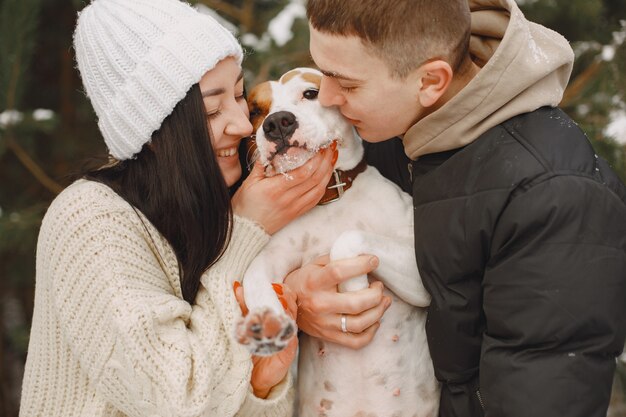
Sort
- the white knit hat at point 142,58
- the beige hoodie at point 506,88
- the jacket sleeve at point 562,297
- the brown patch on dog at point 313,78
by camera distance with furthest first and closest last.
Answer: the brown patch on dog at point 313,78 < the white knit hat at point 142,58 < the beige hoodie at point 506,88 < the jacket sleeve at point 562,297

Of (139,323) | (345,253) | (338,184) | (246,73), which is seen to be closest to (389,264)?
(345,253)

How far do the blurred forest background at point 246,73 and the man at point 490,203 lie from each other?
67cm

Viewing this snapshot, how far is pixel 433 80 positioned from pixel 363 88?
7.4 inches

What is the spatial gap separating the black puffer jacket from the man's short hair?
27 centimetres

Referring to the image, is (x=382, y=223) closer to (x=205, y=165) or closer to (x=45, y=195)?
(x=205, y=165)

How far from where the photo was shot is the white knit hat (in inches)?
74.5

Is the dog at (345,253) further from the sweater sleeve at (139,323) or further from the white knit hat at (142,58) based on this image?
the white knit hat at (142,58)

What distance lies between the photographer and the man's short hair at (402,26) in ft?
5.76

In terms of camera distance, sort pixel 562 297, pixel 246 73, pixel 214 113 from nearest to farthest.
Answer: pixel 562 297 < pixel 214 113 < pixel 246 73

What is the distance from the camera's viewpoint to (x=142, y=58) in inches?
74.7

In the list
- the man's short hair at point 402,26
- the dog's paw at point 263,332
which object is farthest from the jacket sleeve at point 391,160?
the dog's paw at point 263,332

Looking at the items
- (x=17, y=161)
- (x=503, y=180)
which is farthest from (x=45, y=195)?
(x=503, y=180)

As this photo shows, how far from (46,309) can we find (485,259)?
1234mm

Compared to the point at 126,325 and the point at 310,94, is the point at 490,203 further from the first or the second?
the point at 126,325
